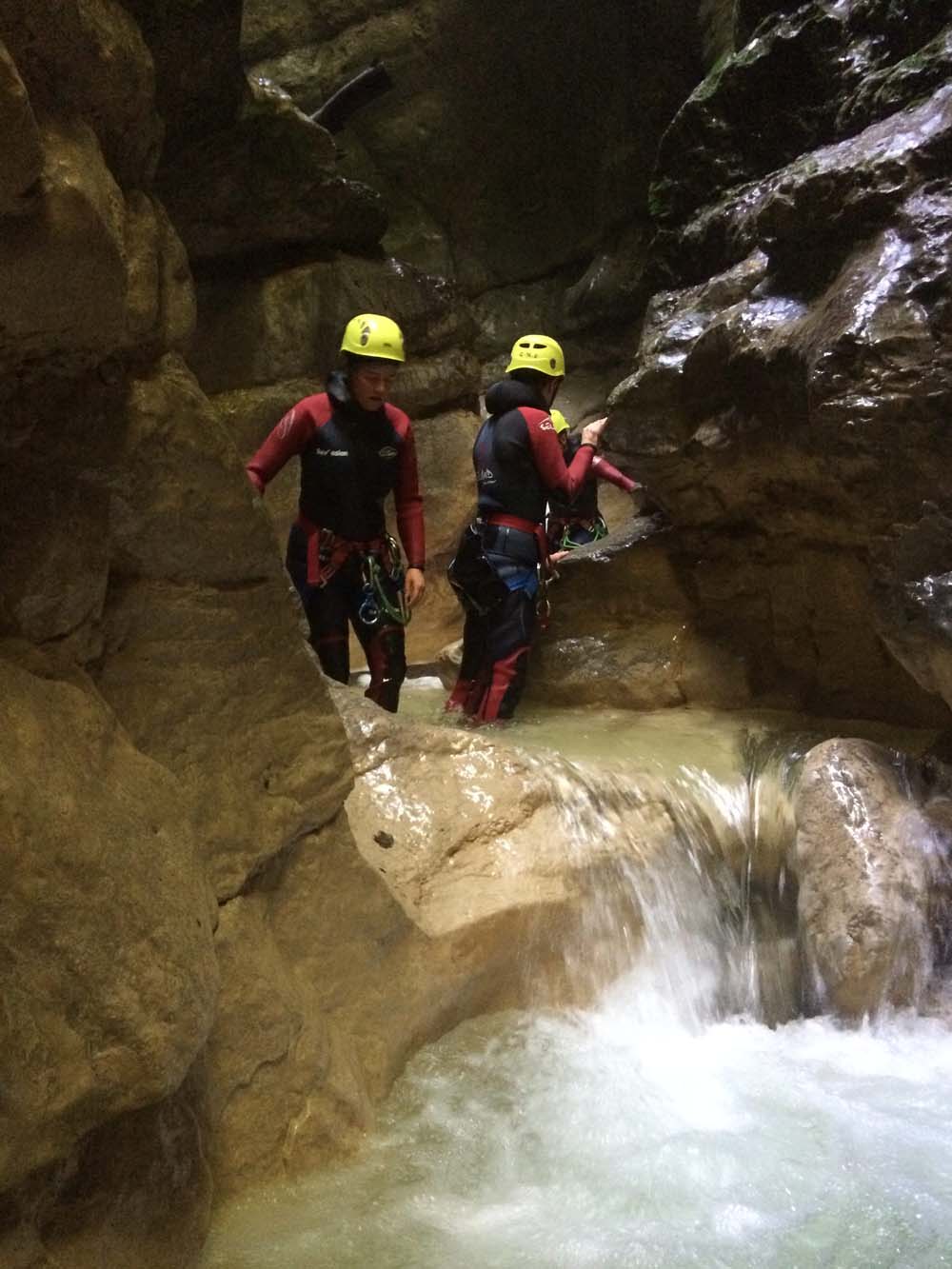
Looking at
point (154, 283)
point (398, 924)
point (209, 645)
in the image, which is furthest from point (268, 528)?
point (398, 924)

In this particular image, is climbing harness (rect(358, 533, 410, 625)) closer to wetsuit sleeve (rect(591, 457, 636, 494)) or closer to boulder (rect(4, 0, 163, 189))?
wetsuit sleeve (rect(591, 457, 636, 494))

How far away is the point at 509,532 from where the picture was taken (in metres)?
5.55

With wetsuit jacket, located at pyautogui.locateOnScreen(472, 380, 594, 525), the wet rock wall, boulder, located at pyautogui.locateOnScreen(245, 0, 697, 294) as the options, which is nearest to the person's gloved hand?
the wet rock wall

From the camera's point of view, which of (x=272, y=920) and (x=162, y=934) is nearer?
(x=162, y=934)

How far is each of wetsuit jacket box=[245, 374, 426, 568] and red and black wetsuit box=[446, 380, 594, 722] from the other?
667 millimetres

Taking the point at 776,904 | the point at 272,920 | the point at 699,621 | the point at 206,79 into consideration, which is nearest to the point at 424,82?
the point at 206,79

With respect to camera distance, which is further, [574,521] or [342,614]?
[574,521]

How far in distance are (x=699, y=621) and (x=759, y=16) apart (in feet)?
11.2

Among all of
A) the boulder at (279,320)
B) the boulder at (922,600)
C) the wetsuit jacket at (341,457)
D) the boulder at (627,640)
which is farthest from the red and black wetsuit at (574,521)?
the boulder at (922,600)

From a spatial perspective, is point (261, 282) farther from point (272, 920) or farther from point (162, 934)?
point (162, 934)

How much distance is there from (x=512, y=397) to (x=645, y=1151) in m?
3.83

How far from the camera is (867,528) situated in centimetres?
467

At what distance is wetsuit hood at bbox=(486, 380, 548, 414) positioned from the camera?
555 cm

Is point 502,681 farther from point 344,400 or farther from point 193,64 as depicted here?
point 193,64
